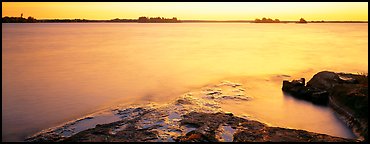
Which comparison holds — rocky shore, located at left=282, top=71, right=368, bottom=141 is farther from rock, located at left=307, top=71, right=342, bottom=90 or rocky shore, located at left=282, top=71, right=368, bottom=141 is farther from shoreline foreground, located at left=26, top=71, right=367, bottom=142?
shoreline foreground, located at left=26, top=71, right=367, bottom=142

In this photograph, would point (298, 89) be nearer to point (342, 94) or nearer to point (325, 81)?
point (325, 81)

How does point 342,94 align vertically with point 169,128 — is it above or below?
above

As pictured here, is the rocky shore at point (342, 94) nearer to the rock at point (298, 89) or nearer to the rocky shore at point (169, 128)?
the rock at point (298, 89)

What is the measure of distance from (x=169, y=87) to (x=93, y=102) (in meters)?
3.88

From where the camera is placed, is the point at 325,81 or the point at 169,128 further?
the point at 325,81

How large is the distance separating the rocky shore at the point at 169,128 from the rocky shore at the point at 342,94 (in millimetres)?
1730

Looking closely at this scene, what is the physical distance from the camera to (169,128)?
7918mm

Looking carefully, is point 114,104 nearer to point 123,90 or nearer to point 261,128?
point 123,90

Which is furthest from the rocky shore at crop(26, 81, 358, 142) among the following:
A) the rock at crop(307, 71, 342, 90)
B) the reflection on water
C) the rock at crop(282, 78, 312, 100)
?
the rock at crop(307, 71, 342, 90)

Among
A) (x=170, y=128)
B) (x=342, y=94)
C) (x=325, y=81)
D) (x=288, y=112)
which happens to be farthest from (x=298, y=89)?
(x=170, y=128)

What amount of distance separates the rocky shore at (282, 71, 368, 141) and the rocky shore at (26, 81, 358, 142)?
1730 millimetres

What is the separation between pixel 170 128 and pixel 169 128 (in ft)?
0.08

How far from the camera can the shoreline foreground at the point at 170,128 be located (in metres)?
7.14

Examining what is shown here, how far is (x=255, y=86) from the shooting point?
14.6 m
